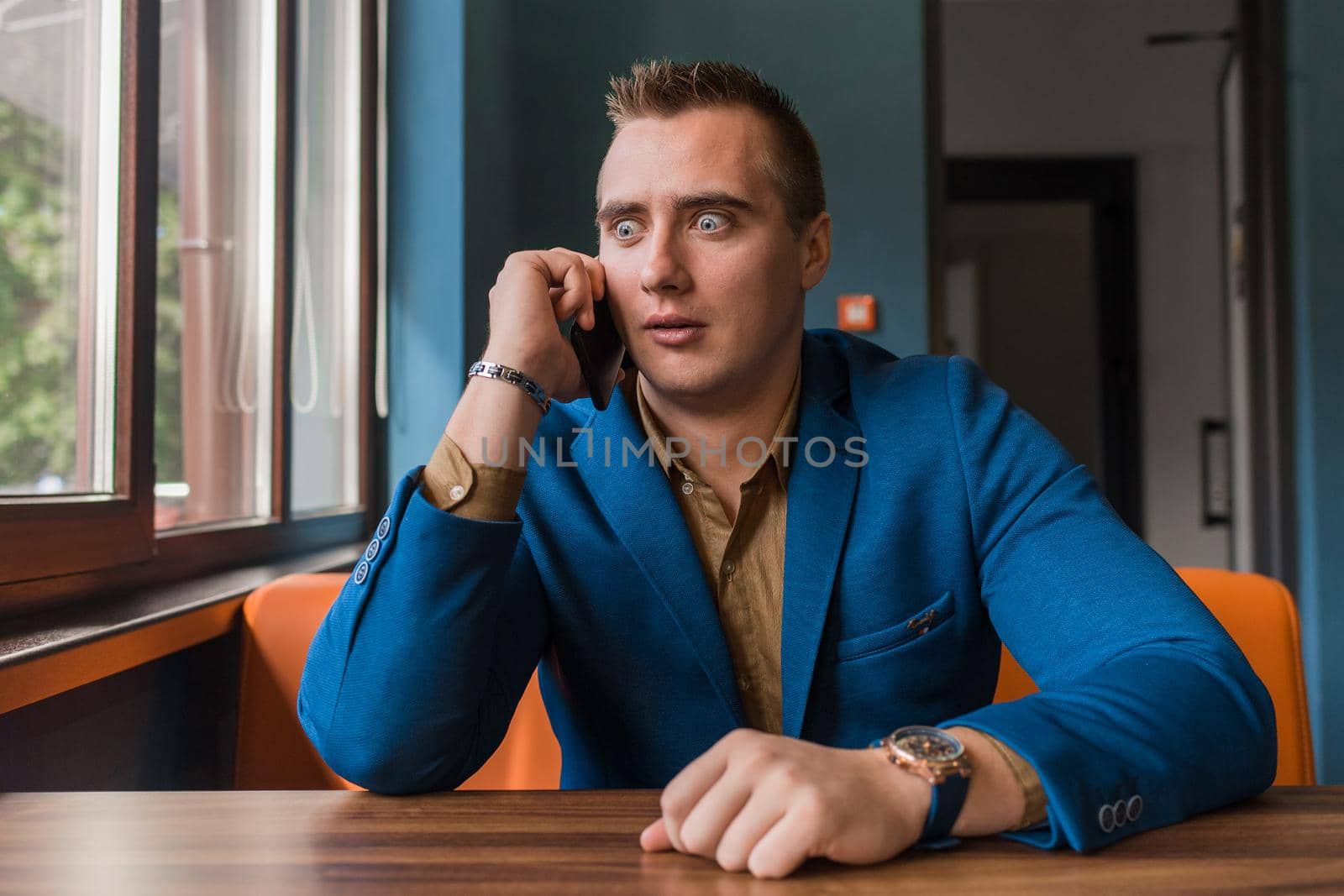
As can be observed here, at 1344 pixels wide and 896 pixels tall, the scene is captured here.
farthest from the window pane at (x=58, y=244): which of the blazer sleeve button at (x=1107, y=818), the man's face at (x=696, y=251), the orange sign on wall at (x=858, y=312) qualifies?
the orange sign on wall at (x=858, y=312)

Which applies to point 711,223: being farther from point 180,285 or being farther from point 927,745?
point 180,285

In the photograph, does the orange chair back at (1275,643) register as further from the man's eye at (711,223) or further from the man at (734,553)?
the man's eye at (711,223)

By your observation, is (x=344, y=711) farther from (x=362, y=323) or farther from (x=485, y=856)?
(x=362, y=323)

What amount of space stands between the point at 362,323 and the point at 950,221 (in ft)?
20.4

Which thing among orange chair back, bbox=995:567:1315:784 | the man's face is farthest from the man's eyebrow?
orange chair back, bbox=995:567:1315:784

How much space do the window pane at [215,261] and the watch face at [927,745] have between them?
4.47 feet

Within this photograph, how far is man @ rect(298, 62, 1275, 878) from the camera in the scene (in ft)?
3.03

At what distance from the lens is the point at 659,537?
1176 mm

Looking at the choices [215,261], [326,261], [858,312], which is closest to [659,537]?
[215,261]

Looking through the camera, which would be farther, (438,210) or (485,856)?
(438,210)

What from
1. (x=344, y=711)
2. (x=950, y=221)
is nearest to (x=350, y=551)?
(x=344, y=711)

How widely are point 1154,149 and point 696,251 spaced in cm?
588

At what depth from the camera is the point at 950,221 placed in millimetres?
8055

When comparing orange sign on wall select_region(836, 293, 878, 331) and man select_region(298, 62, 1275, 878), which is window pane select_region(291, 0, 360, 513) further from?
orange sign on wall select_region(836, 293, 878, 331)
